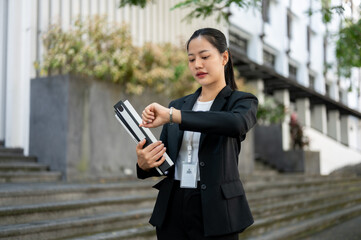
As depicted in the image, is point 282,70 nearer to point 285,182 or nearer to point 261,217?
point 285,182

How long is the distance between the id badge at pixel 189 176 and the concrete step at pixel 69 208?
2.88 m

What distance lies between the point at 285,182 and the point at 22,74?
19.4ft

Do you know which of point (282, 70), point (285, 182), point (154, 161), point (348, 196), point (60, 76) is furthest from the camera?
point (282, 70)

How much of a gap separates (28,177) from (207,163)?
5011mm

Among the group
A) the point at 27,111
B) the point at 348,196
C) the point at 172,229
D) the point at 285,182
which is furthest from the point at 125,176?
the point at 348,196

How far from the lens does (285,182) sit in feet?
30.5

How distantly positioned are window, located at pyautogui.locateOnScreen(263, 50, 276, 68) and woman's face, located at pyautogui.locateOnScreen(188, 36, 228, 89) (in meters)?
18.2

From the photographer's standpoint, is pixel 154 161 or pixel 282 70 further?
pixel 282 70

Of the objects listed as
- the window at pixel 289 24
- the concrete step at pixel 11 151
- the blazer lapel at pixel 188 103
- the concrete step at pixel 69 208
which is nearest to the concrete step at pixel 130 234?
the concrete step at pixel 69 208

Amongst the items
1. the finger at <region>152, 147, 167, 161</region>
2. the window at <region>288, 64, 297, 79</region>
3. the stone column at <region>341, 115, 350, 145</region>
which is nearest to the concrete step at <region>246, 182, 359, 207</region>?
the finger at <region>152, 147, 167, 161</region>

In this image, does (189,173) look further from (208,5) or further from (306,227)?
(306,227)

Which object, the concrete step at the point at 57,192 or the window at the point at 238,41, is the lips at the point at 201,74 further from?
the window at the point at 238,41

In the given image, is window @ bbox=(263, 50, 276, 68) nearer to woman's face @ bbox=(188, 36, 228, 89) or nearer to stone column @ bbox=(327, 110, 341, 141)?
stone column @ bbox=(327, 110, 341, 141)

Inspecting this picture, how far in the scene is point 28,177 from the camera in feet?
20.0
